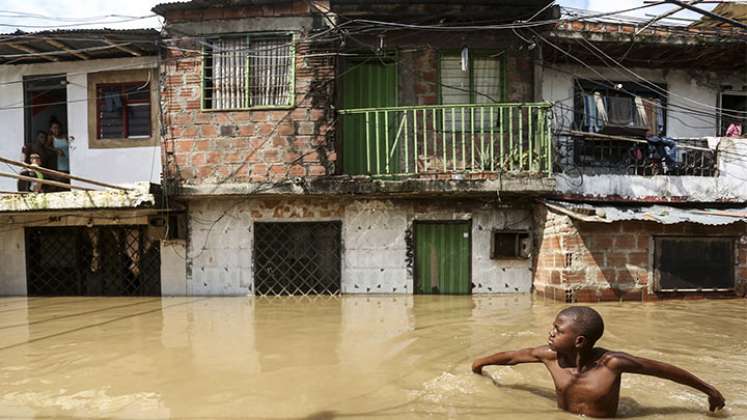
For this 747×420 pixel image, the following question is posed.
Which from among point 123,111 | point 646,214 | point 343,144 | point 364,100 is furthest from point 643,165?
point 123,111

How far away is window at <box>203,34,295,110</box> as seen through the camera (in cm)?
945

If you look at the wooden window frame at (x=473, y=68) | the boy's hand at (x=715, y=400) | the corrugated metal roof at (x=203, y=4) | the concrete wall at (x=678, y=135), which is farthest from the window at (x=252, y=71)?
the boy's hand at (x=715, y=400)

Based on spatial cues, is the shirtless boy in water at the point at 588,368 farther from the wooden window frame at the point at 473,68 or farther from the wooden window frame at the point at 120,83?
the wooden window frame at the point at 120,83

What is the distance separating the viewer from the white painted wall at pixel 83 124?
10.4 metres

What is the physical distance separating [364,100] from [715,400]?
7.70m

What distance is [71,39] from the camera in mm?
9516

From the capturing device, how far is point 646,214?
8312 mm

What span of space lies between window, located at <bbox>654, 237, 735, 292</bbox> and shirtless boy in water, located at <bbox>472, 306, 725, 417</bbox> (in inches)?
227

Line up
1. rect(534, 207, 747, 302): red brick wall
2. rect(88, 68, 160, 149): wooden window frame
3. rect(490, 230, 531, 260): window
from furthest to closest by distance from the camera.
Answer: rect(88, 68, 160, 149): wooden window frame
rect(490, 230, 531, 260): window
rect(534, 207, 747, 302): red brick wall

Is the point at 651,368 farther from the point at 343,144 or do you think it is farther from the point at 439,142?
the point at 343,144

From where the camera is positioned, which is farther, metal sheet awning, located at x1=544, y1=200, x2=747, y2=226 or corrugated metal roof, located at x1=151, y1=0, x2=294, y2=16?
corrugated metal roof, located at x1=151, y1=0, x2=294, y2=16

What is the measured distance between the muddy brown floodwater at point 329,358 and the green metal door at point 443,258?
0.72 metres

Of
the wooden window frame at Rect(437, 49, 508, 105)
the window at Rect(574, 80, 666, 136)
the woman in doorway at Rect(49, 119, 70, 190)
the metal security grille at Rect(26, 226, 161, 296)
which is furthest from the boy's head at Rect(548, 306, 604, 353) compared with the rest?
the woman in doorway at Rect(49, 119, 70, 190)

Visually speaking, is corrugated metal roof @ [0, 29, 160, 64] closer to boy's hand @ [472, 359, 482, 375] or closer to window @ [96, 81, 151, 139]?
window @ [96, 81, 151, 139]
